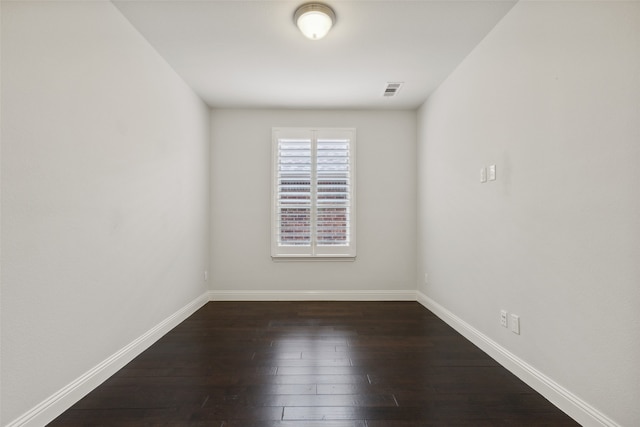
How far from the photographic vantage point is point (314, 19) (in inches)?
92.7

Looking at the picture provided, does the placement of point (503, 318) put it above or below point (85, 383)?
above

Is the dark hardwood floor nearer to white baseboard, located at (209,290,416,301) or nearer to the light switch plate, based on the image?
white baseboard, located at (209,290,416,301)

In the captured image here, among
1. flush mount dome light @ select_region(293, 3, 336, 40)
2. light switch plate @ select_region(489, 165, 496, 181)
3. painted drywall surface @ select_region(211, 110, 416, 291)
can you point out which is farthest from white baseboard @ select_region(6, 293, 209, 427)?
light switch plate @ select_region(489, 165, 496, 181)

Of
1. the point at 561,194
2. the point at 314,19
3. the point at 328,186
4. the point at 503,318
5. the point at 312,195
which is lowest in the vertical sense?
the point at 503,318

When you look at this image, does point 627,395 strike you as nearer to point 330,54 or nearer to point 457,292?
point 457,292

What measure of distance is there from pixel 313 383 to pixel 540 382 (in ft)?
4.52

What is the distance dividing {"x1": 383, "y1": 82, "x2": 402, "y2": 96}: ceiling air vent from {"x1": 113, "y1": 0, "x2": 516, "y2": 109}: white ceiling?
0.08m

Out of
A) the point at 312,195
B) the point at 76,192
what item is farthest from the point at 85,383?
the point at 312,195

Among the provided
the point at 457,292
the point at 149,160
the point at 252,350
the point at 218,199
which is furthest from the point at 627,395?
A: the point at 218,199

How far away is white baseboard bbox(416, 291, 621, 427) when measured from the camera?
1.67 metres

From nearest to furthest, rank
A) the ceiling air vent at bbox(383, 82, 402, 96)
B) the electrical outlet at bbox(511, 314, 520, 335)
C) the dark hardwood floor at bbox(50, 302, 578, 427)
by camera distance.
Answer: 1. the dark hardwood floor at bbox(50, 302, 578, 427)
2. the electrical outlet at bbox(511, 314, 520, 335)
3. the ceiling air vent at bbox(383, 82, 402, 96)

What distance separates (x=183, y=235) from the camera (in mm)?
3555

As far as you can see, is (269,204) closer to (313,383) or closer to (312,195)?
(312,195)

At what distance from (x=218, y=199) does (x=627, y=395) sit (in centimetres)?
415
